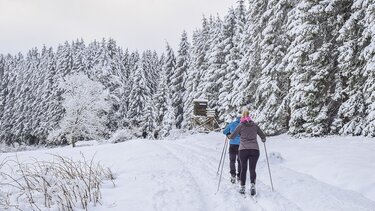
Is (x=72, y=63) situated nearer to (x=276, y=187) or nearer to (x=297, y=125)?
(x=297, y=125)

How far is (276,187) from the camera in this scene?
9.23m

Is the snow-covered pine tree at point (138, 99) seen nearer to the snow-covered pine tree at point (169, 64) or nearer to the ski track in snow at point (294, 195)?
the snow-covered pine tree at point (169, 64)

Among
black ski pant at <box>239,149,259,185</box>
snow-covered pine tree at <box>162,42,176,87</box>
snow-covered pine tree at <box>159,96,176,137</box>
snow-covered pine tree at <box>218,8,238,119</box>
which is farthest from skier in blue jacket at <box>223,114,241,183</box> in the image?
snow-covered pine tree at <box>162,42,176,87</box>

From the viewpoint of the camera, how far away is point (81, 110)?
4781 cm

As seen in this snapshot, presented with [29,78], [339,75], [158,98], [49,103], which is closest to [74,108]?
[158,98]

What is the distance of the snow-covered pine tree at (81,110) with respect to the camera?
4688 centimetres

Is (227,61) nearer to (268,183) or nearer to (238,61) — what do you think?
(238,61)

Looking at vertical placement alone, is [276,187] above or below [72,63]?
below

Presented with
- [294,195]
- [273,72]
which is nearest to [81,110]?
[273,72]

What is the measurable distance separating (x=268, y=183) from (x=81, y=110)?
41.3m

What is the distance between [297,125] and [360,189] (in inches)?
379

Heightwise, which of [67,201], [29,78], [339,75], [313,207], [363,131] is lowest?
[313,207]

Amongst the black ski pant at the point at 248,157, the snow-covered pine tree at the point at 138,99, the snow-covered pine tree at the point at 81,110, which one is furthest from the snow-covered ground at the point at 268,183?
the snow-covered pine tree at the point at 138,99

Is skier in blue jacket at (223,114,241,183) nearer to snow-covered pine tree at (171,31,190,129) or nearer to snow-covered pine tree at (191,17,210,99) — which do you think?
snow-covered pine tree at (191,17,210,99)
